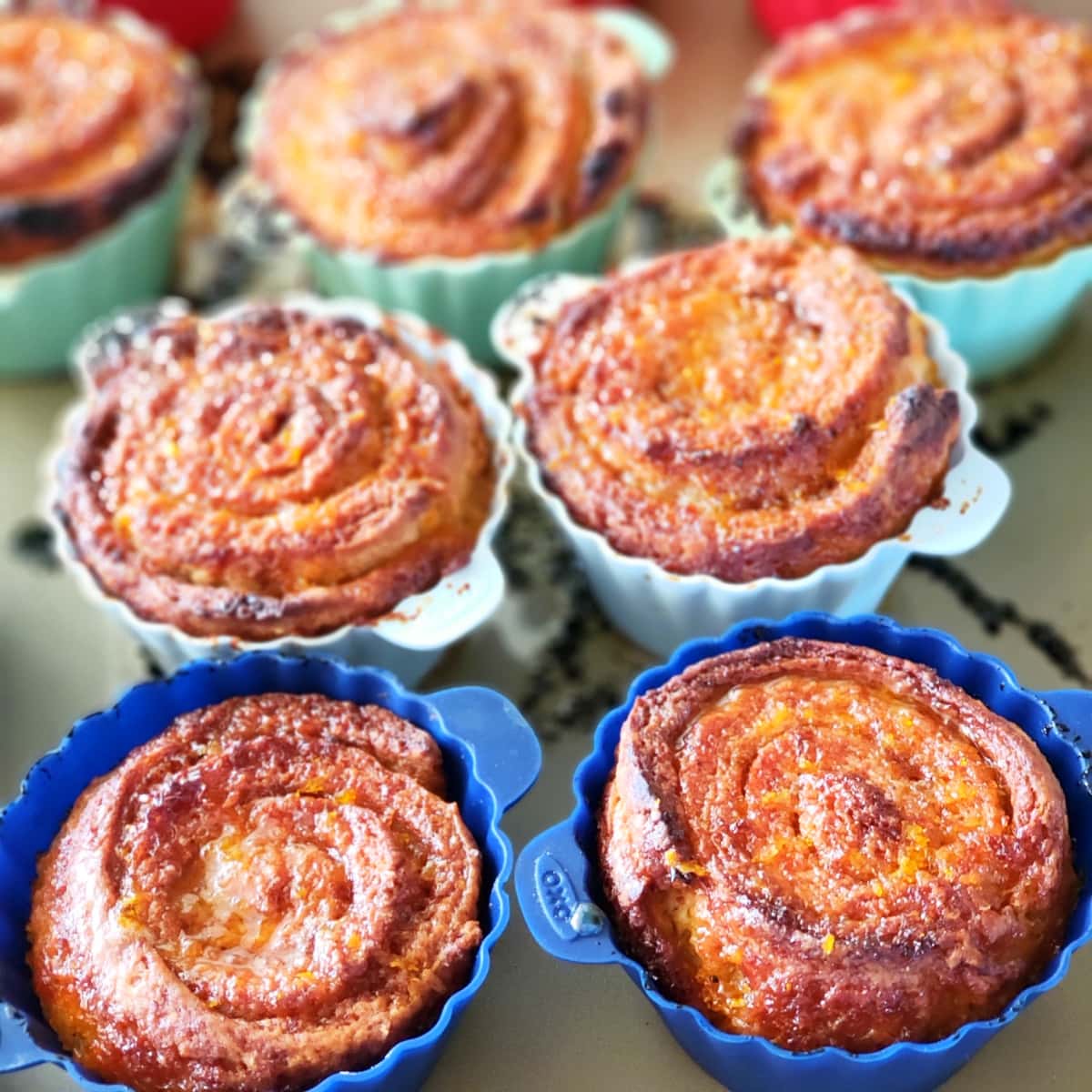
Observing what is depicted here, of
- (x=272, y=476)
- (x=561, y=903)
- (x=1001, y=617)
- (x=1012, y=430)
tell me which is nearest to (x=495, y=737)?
(x=561, y=903)

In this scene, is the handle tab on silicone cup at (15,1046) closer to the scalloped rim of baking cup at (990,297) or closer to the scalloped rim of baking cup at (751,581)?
the scalloped rim of baking cup at (751,581)

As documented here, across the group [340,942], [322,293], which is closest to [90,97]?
[322,293]

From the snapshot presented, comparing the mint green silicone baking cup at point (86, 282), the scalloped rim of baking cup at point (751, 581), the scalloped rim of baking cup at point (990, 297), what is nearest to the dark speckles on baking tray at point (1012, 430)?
the scalloped rim of baking cup at point (990, 297)

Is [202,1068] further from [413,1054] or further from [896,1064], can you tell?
[896,1064]

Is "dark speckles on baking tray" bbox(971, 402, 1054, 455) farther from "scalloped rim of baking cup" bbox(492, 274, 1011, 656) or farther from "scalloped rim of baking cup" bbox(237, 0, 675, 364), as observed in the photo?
"scalloped rim of baking cup" bbox(237, 0, 675, 364)

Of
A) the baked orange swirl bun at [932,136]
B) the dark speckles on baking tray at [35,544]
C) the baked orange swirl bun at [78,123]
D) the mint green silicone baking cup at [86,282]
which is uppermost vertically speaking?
the baked orange swirl bun at [932,136]
